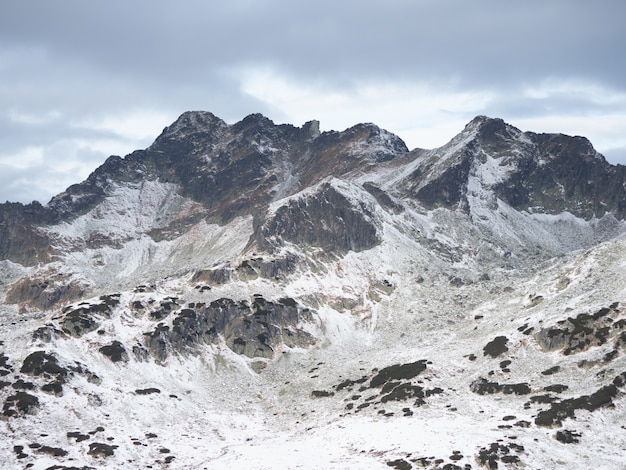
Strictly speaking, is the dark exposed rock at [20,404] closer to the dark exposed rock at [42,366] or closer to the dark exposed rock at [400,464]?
the dark exposed rock at [42,366]

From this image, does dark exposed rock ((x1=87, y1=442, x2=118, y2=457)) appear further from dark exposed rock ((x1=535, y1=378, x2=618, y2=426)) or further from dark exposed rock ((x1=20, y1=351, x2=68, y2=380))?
dark exposed rock ((x1=535, y1=378, x2=618, y2=426))

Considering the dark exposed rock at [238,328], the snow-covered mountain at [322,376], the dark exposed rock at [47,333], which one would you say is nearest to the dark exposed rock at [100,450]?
the snow-covered mountain at [322,376]

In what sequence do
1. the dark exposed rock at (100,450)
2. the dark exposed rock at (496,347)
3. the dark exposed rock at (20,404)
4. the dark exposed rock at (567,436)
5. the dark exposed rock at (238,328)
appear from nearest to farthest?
the dark exposed rock at (567,436) → the dark exposed rock at (100,450) → the dark exposed rock at (20,404) → the dark exposed rock at (496,347) → the dark exposed rock at (238,328)

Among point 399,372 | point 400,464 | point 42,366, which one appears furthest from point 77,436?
point 399,372

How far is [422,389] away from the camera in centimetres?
12100

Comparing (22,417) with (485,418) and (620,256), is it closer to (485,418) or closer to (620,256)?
(485,418)

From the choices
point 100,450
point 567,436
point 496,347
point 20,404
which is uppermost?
point 20,404

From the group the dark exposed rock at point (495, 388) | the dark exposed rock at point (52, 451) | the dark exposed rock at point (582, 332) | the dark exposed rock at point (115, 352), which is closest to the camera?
the dark exposed rock at point (52, 451)

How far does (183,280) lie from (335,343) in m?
58.2

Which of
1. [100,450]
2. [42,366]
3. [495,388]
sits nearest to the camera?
[100,450]

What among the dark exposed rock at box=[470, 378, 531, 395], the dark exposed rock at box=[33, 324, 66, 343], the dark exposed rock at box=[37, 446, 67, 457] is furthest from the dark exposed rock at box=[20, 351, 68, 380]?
the dark exposed rock at box=[470, 378, 531, 395]

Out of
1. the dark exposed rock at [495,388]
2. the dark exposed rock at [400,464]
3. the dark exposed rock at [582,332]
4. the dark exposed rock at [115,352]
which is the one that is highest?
the dark exposed rock at [115,352]

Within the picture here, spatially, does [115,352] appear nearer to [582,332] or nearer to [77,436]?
[77,436]

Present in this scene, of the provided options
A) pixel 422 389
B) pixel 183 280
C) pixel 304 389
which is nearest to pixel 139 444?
pixel 304 389
